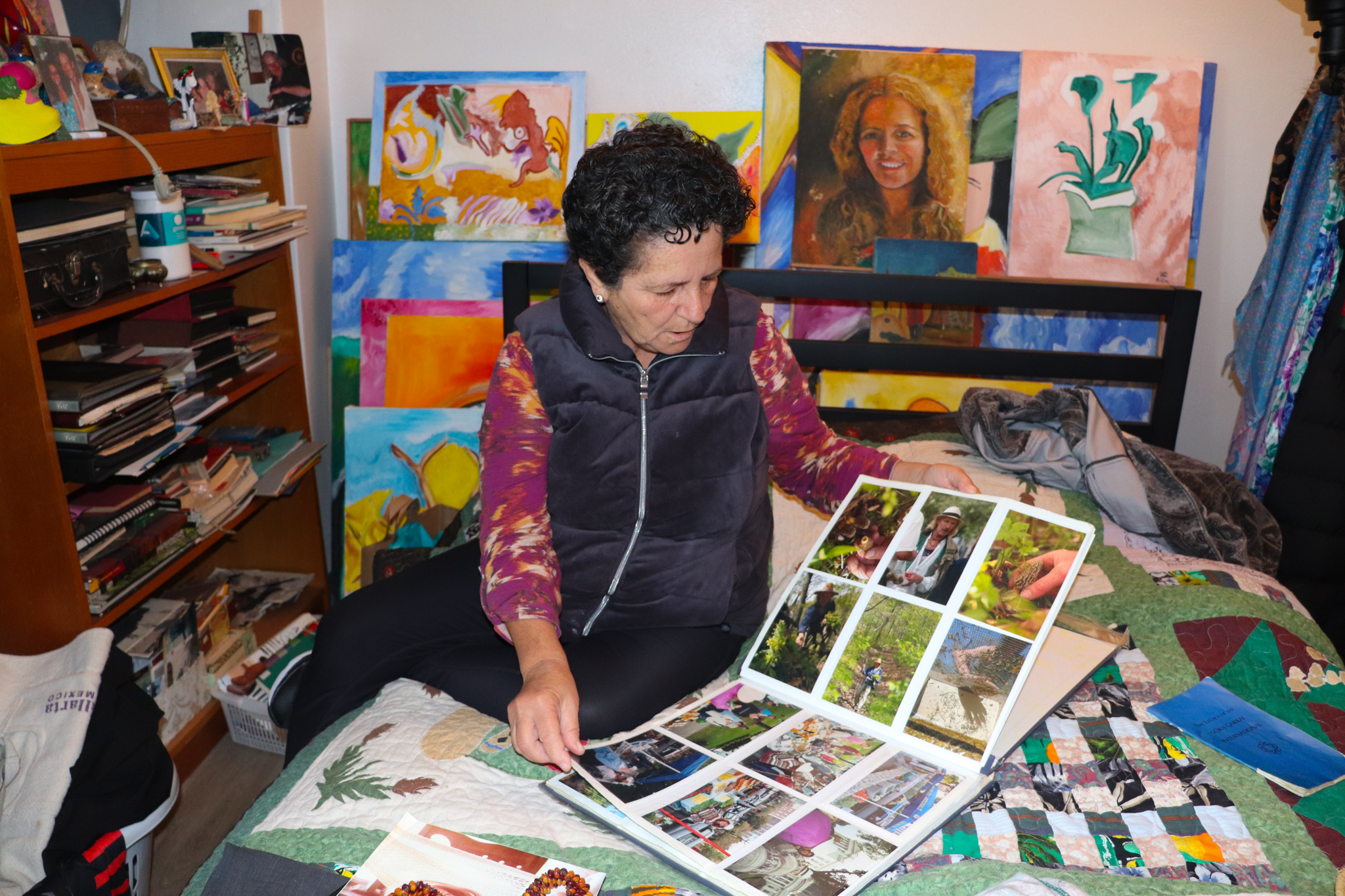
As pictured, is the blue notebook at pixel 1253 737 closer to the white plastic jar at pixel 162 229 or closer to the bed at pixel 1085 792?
the bed at pixel 1085 792

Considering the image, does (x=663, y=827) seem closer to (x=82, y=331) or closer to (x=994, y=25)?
(x=82, y=331)

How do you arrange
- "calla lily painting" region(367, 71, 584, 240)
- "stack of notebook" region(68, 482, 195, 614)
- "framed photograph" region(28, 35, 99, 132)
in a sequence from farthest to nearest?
"calla lily painting" region(367, 71, 584, 240) < "stack of notebook" region(68, 482, 195, 614) < "framed photograph" region(28, 35, 99, 132)

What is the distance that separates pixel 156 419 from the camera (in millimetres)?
1786

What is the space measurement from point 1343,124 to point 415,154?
2.03 m

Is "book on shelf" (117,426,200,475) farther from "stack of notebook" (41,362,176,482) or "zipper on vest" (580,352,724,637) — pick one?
"zipper on vest" (580,352,724,637)

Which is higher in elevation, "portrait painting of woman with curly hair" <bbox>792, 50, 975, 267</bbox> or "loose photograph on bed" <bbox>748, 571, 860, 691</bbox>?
"portrait painting of woman with curly hair" <bbox>792, 50, 975, 267</bbox>

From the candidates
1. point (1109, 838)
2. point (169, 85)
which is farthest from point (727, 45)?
point (1109, 838)

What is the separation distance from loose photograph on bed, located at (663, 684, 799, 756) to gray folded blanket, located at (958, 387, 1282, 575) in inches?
36.6

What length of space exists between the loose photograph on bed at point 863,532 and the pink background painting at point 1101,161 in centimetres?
134

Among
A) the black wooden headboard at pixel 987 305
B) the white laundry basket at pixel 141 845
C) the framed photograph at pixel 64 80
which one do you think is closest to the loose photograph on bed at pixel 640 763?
the white laundry basket at pixel 141 845

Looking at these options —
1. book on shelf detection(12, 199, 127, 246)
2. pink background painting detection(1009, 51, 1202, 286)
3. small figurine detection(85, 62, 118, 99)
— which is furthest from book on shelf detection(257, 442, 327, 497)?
pink background painting detection(1009, 51, 1202, 286)

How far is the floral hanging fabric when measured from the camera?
1941 millimetres

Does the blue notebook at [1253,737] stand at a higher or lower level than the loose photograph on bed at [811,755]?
lower

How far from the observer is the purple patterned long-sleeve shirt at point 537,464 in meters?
1.21
